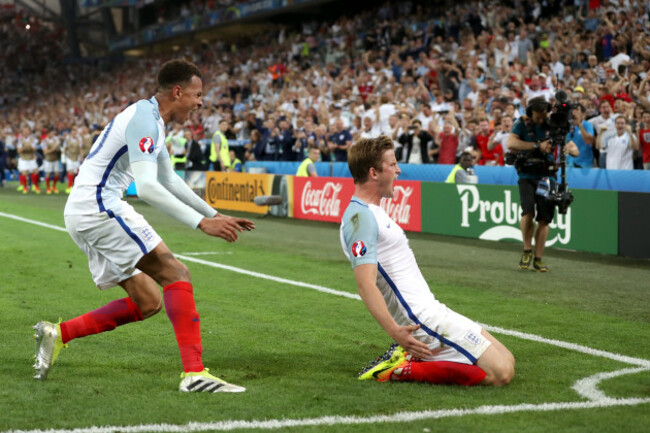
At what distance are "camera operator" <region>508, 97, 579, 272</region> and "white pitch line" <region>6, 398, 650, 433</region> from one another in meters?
6.25

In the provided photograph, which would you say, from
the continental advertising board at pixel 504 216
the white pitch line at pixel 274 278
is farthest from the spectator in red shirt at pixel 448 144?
the white pitch line at pixel 274 278

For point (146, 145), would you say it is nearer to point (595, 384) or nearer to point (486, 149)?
point (595, 384)

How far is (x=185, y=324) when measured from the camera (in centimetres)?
525

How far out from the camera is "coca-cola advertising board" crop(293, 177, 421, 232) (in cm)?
1672

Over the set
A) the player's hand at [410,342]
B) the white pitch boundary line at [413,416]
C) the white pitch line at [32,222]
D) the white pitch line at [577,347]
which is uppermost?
the player's hand at [410,342]

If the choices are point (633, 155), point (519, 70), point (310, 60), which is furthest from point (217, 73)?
point (633, 155)

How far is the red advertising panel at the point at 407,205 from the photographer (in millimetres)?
16564

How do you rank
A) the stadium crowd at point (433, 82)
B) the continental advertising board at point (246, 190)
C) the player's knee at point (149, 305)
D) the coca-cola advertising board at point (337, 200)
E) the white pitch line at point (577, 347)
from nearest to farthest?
the player's knee at point (149, 305)
the white pitch line at point (577, 347)
the coca-cola advertising board at point (337, 200)
the stadium crowd at point (433, 82)
the continental advertising board at point (246, 190)

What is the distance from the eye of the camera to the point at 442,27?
26.8 metres

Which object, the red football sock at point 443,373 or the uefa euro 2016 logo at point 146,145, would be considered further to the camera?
the red football sock at point 443,373

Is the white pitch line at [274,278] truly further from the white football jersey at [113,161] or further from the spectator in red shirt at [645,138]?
the spectator in red shirt at [645,138]

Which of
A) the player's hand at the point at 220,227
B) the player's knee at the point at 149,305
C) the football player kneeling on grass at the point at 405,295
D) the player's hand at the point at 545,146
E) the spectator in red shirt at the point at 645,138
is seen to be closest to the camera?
the player's hand at the point at 220,227

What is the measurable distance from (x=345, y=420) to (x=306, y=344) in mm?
2206

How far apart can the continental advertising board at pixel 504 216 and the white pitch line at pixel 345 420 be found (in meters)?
8.21
